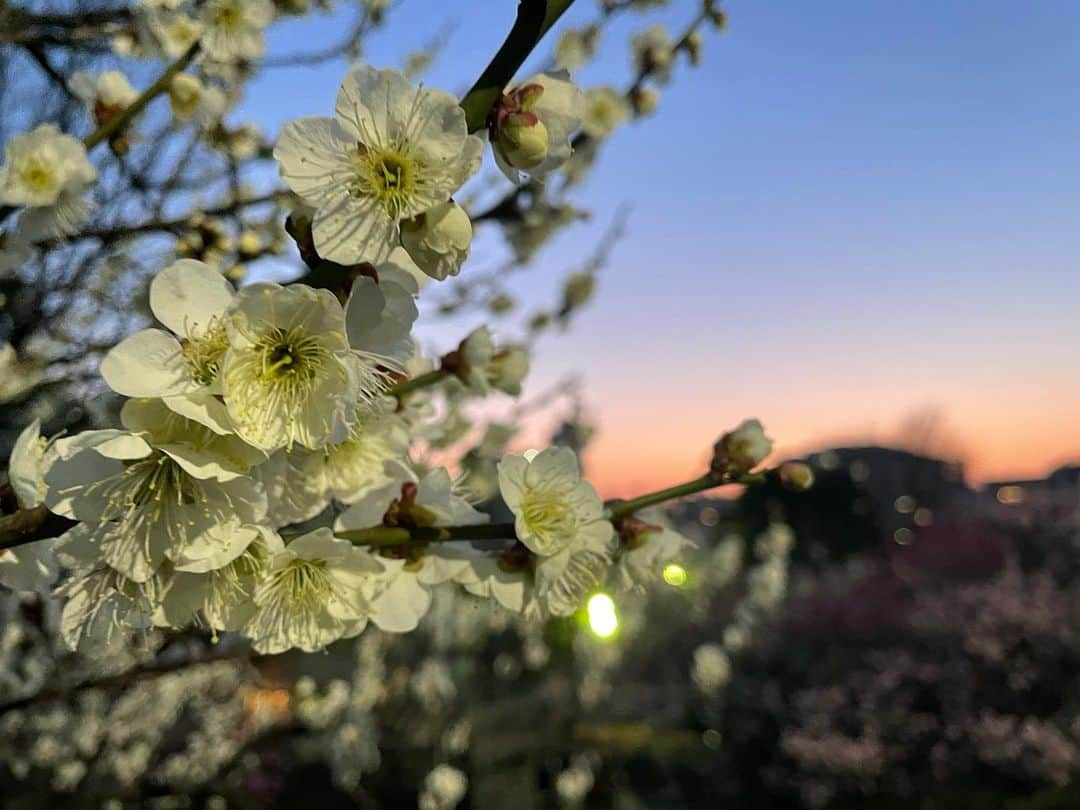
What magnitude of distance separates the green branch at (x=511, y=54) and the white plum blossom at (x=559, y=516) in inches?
13.6

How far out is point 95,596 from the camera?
677mm

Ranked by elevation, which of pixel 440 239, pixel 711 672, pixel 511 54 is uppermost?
pixel 511 54

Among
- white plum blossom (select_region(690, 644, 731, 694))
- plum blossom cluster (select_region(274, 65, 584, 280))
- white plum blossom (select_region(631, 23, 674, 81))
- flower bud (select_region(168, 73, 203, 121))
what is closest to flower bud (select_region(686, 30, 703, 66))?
white plum blossom (select_region(631, 23, 674, 81))

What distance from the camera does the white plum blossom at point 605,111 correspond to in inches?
80.3

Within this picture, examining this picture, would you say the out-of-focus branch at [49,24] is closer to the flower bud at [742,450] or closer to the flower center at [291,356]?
the flower center at [291,356]

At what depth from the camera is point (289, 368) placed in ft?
2.01

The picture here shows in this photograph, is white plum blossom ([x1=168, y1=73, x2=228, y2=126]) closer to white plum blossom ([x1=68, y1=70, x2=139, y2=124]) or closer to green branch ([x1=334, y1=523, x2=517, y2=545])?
white plum blossom ([x1=68, y1=70, x2=139, y2=124])

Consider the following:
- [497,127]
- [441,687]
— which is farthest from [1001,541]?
[497,127]

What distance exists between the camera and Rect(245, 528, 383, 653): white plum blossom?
72cm

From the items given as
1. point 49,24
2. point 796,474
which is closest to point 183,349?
point 796,474

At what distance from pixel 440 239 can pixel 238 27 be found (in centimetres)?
125

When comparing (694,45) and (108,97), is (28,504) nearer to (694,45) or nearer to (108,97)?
(108,97)

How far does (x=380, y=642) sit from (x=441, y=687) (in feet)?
2.60

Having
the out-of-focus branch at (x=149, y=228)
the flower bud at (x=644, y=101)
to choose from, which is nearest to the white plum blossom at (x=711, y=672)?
the flower bud at (x=644, y=101)
